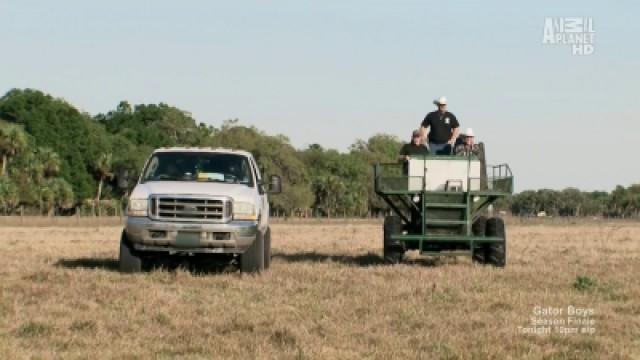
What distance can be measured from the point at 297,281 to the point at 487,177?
17.5 ft

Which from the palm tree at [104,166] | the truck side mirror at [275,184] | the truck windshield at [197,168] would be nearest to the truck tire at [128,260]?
the truck windshield at [197,168]

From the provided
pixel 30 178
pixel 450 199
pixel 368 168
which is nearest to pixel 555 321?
pixel 450 199

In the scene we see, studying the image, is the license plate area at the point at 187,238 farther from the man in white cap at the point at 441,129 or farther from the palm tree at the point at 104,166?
the palm tree at the point at 104,166

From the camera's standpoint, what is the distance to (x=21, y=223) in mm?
58938

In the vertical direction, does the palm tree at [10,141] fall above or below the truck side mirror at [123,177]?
above

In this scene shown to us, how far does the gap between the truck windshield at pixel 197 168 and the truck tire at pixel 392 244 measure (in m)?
2.70

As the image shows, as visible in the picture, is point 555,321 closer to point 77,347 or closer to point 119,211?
point 77,347

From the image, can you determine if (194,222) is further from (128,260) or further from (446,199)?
(446,199)

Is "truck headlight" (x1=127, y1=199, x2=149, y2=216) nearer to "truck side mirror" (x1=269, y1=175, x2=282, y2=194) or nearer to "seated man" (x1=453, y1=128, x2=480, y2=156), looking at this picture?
"truck side mirror" (x1=269, y1=175, x2=282, y2=194)

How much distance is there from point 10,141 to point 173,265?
64.9m

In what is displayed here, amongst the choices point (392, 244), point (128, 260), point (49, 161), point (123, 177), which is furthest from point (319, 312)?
point (49, 161)

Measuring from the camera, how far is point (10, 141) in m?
78.3

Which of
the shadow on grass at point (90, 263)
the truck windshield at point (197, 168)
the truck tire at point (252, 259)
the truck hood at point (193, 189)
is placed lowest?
the shadow on grass at point (90, 263)

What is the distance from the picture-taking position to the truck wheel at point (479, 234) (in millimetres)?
17828
